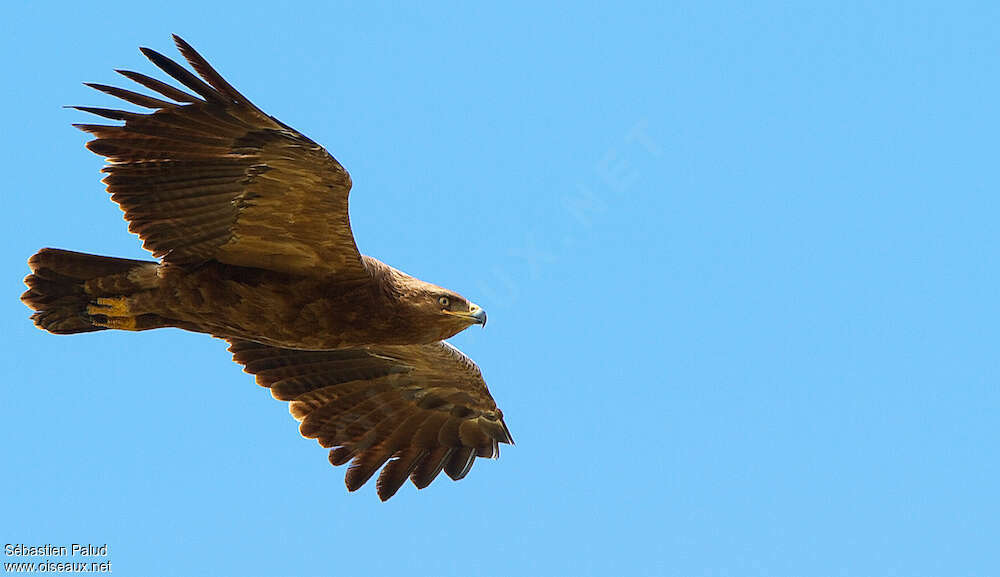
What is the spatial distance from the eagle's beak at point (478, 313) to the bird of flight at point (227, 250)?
0.04 feet

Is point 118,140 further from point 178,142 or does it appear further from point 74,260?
point 74,260

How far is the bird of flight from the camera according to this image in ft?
31.3

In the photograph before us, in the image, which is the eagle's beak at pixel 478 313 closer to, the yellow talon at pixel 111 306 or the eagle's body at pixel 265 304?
the eagle's body at pixel 265 304

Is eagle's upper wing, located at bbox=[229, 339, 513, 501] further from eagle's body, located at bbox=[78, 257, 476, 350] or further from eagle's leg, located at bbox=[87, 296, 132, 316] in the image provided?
eagle's leg, located at bbox=[87, 296, 132, 316]

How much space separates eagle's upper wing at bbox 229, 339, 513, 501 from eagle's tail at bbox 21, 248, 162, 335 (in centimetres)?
218

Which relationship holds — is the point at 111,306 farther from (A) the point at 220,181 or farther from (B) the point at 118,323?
(A) the point at 220,181

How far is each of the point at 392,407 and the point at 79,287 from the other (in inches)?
135

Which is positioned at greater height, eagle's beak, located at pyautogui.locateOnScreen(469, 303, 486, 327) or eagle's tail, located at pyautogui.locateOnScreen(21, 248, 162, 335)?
eagle's tail, located at pyautogui.locateOnScreen(21, 248, 162, 335)

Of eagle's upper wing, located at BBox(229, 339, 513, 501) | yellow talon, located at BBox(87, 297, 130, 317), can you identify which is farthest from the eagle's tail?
eagle's upper wing, located at BBox(229, 339, 513, 501)

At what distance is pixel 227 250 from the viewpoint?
34.2ft

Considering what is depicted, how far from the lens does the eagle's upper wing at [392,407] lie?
491 inches

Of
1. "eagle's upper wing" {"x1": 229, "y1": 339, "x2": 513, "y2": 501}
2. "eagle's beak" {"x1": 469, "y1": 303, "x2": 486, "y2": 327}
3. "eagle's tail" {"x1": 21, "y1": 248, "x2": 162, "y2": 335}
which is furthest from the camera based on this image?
"eagle's upper wing" {"x1": 229, "y1": 339, "x2": 513, "y2": 501}

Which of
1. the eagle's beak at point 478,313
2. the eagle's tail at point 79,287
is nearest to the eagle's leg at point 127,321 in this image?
the eagle's tail at point 79,287

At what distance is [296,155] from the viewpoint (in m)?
9.58
